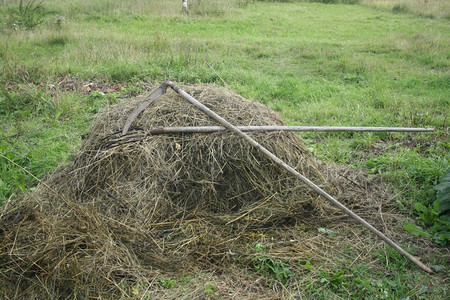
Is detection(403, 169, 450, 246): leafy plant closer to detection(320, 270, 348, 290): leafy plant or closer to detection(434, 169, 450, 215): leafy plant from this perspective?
detection(434, 169, 450, 215): leafy plant

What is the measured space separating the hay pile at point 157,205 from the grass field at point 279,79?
36 cm

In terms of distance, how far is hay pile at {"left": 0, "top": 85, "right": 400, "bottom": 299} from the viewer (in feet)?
9.30

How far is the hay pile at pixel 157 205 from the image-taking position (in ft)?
9.30

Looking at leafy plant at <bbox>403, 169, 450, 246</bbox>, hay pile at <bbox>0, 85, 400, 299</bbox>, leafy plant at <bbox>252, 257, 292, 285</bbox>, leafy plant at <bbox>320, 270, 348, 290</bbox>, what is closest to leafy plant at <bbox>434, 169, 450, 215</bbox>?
leafy plant at <bbox>403, 169, 450, 246</bbox>

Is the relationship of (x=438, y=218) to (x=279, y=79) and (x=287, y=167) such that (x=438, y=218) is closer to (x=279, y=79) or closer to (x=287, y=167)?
(x=287, y=167)

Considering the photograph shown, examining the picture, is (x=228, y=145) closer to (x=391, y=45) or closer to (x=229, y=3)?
(x=391, y=45)

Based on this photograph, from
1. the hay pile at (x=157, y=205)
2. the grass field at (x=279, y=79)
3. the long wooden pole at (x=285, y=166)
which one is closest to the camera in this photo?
the hay pile at (x=157, y=205)

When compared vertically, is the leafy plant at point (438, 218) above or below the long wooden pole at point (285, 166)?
below

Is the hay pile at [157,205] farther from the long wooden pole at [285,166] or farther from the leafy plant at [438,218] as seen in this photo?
the leafy plant at [438,218]

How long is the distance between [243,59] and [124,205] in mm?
5886

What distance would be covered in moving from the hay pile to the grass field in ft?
1.16

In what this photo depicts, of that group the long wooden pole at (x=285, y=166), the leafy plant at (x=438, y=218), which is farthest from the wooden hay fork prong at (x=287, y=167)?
the leafy plant at (x=438, y=218)

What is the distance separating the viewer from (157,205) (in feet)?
11.1

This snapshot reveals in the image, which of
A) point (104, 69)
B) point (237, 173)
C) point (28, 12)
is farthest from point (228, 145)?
point (28, 12)
